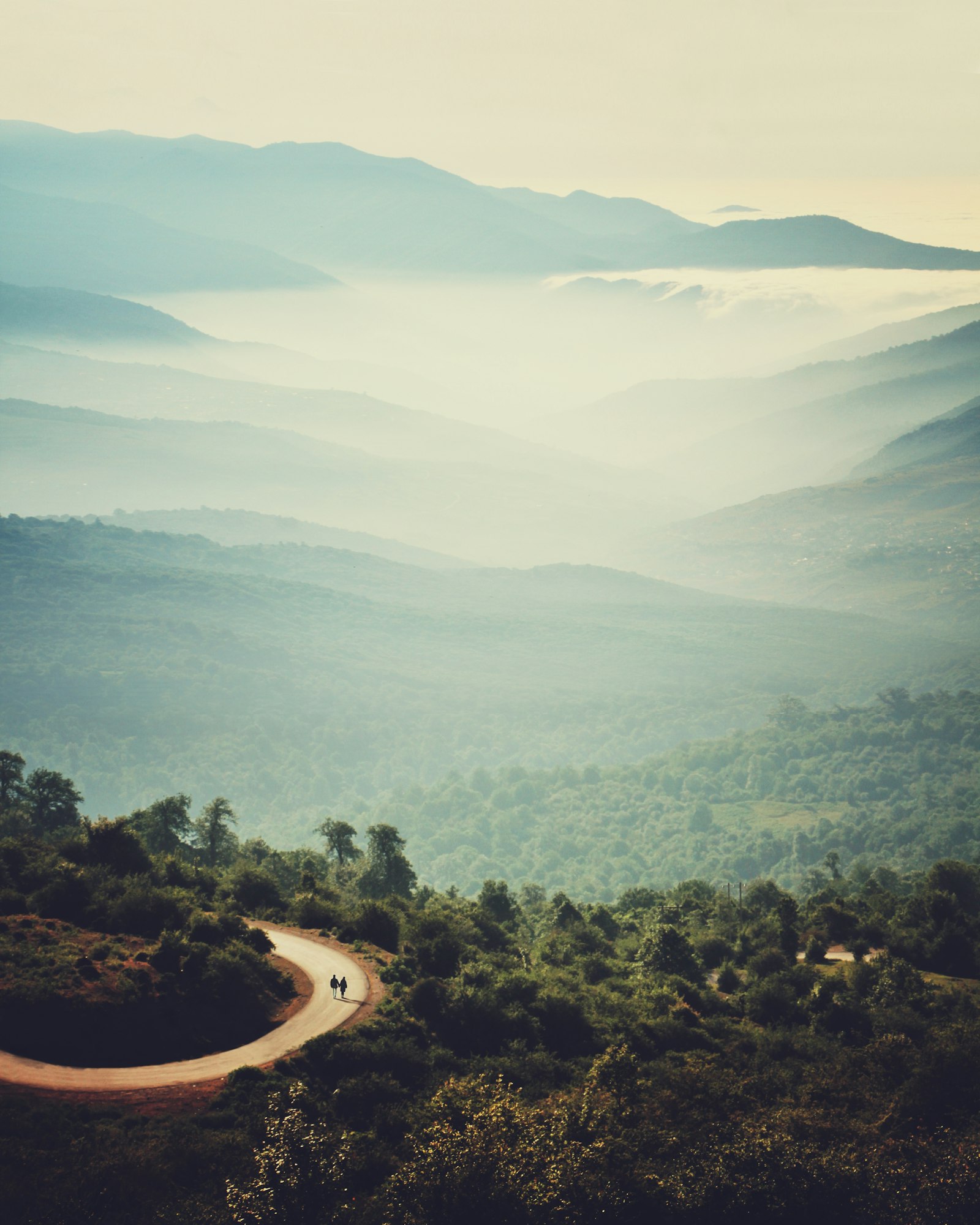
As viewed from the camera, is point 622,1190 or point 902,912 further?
point 902,912

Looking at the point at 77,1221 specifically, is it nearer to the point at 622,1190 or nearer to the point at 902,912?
the point at 622,1190

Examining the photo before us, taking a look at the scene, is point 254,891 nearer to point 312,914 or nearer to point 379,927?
point 312,914

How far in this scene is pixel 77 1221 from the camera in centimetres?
3094

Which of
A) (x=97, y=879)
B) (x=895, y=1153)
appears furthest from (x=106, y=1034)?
(x=895, y=1153)

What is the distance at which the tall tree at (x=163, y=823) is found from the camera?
8825cm

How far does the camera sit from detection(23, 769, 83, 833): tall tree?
91.1 m

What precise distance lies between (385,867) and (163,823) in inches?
786

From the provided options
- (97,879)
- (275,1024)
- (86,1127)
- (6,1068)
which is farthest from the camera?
(97,879)

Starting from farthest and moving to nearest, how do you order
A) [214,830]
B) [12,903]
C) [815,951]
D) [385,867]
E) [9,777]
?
1. [9,777]
2. [214,830]
3. [385,867]
4. [815,951]
5. [12,903]

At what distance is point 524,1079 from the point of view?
147 feet

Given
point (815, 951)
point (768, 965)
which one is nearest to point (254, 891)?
point (768, 965)

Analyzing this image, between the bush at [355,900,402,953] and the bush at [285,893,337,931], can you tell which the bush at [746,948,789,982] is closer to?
the bush at [355,900,402,953]

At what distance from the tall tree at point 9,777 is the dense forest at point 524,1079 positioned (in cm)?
3351

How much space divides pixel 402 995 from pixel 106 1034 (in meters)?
13.5
